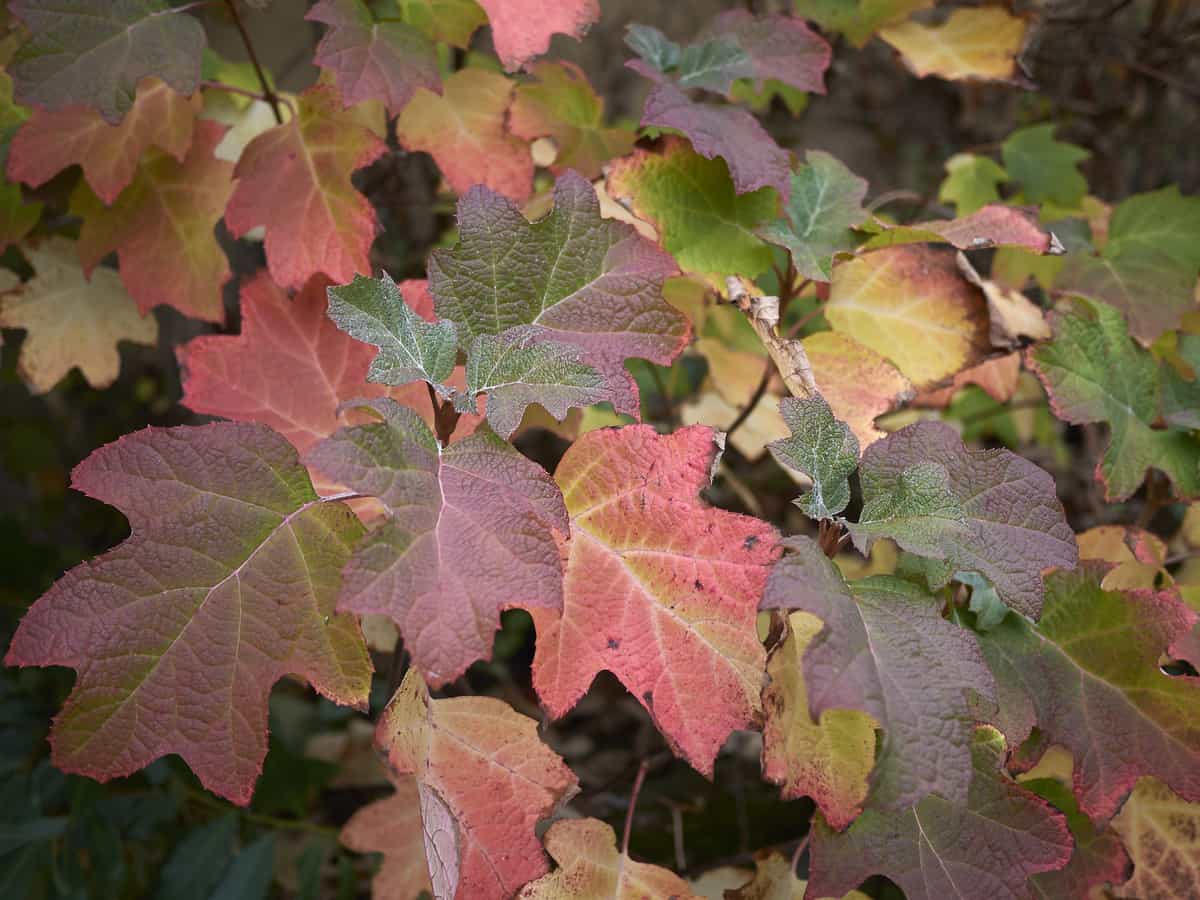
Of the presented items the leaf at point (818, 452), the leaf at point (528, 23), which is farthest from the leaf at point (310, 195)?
the leaf at point (818, 452)

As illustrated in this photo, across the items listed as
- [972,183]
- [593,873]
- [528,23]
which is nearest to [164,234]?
[528,23]

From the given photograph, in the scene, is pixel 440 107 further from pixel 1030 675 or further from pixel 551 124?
pixel 1030 675

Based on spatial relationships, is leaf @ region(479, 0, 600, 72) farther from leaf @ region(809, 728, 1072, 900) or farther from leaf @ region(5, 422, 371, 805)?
leaf @ region(809, 728, 1072, 900)

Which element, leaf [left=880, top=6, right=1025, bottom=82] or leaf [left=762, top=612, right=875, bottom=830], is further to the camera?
leaf [left=880, top=6, right=1025, bottom=82]

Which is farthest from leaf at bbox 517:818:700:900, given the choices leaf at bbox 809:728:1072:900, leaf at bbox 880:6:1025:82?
leaf at bbox 880:6:1025:82

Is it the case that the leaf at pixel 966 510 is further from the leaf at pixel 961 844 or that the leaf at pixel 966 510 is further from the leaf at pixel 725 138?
the leaf at pixel 725 138

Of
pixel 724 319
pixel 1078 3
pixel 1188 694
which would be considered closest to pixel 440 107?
pixel 724 319

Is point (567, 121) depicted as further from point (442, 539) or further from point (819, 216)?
point (442, 539)
